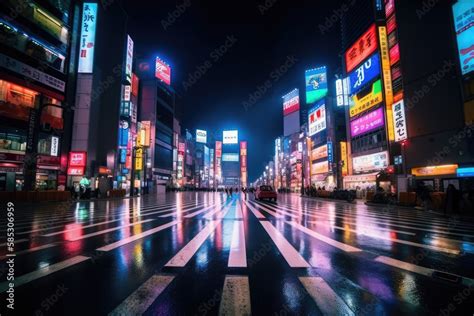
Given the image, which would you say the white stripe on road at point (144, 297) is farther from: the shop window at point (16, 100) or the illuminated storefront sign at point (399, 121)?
the illuminated storefront sign at point (399, 121)

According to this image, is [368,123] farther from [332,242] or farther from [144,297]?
[144,297]

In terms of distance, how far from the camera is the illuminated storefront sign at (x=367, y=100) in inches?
1444

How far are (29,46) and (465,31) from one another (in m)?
44.7

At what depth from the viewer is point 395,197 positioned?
21797 millimetres

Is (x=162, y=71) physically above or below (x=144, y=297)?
above

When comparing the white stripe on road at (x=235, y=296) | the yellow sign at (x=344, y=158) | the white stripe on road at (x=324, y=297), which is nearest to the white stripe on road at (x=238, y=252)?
the white stripe on road at (x=235, y=296)

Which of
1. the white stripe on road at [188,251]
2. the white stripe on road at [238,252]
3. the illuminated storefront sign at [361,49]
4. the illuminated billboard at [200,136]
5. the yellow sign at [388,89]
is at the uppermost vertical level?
the illuminated billboard at [200,136]

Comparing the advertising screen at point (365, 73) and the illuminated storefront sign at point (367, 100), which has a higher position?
the advertising screen at point (365, 73)

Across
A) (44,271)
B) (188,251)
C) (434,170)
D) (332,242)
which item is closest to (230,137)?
(434,170)

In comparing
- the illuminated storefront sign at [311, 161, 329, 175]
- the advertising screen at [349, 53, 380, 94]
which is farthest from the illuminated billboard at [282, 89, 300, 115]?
the advertising screen at [349, 53, 380, 94]

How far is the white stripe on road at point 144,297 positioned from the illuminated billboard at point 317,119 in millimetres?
61497

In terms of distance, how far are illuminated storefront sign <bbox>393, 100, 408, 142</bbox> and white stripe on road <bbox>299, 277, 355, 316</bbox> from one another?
33.5 meters

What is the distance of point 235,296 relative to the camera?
10.2 ft

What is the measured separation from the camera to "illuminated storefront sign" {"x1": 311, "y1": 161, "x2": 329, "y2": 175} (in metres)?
59.8
